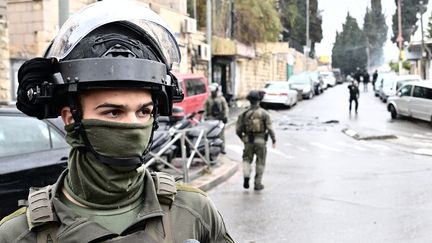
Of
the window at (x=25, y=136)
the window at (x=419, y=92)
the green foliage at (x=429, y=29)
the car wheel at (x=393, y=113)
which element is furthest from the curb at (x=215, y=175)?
the green foliage at (x=429, y=29)

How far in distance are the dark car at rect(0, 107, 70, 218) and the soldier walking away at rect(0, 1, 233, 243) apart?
3124mm

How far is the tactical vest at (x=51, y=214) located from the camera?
1540 mm

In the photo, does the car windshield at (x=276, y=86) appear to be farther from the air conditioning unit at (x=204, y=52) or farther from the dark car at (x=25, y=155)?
the dark car at (x=25, y=155)

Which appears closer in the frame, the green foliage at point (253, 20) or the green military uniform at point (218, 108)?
the green military uniform at point (218, 108)

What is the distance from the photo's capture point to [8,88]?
12148 mm

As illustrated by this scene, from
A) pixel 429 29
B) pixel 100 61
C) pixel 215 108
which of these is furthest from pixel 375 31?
pixel 100 61

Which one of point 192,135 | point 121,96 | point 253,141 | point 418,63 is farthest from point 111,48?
point 418,63

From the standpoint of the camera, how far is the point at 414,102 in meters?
22.0

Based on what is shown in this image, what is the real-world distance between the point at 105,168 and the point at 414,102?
2193 centimetres

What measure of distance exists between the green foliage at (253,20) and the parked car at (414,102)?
442 inches

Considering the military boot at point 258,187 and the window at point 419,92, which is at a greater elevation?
the window at point 419,92

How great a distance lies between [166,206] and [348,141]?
15986 mm

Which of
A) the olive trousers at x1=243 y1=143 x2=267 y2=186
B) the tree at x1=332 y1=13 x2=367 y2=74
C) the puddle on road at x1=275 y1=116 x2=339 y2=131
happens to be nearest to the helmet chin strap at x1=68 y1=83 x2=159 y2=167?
the olive trousers at x1=243 y1=143 x2=267 y2=186

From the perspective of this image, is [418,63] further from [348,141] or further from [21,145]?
[21,145]
